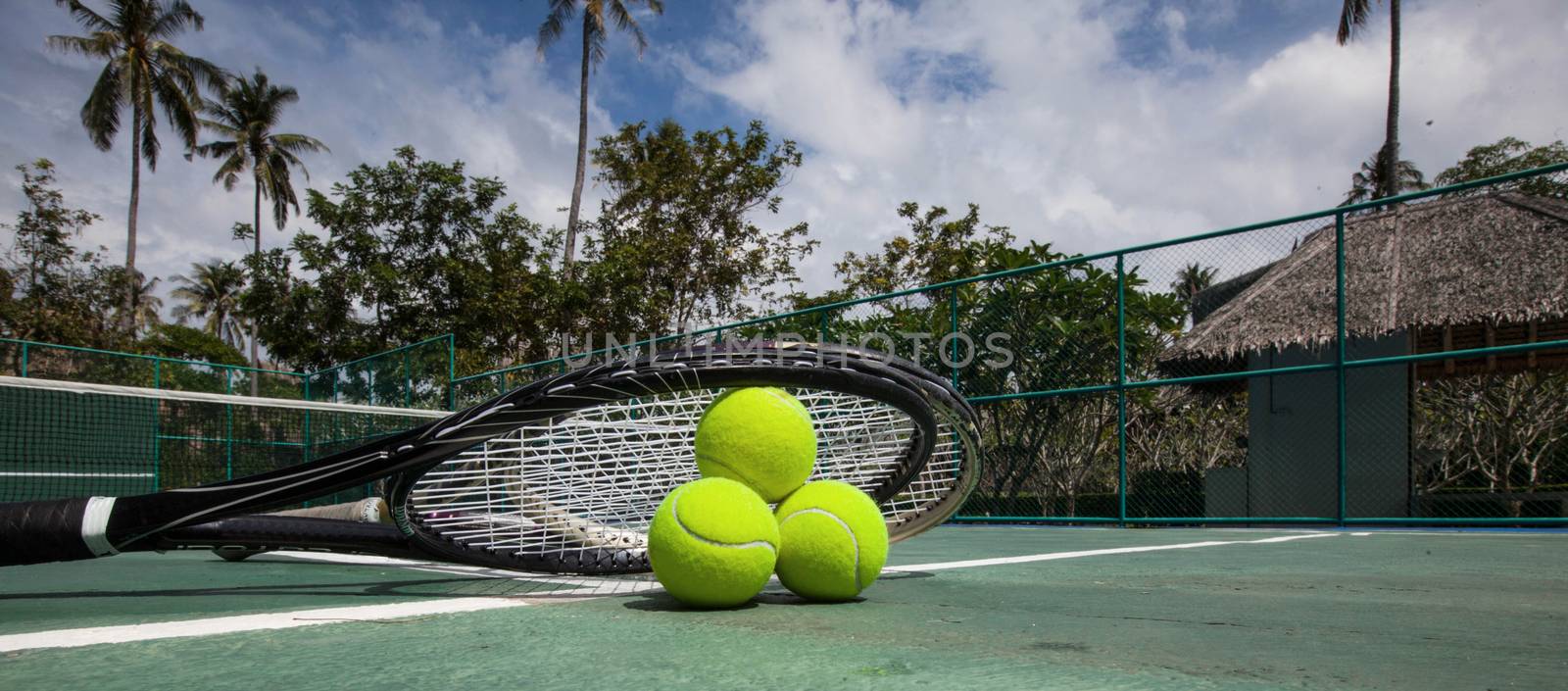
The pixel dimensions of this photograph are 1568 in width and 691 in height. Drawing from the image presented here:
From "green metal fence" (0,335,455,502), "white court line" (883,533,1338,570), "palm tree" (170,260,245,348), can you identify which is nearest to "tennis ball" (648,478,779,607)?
"white court line" (883,533,1338,570)

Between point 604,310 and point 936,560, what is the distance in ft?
54.7

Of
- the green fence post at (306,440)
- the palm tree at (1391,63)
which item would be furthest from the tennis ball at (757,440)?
the palm tree at (1391,63)

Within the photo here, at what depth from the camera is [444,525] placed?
3264 millimetres

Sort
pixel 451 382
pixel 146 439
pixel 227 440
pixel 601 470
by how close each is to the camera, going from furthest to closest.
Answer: pixel 227 440, pixel 146 439, pixel 451 382, pixel 601 470

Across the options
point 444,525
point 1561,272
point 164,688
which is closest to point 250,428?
point 444,525

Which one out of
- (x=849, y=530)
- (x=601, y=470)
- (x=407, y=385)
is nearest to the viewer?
(x=849, y=530)

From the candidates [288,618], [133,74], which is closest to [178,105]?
[133,74]

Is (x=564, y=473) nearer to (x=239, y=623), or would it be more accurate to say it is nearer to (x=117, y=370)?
(x=239, y=623)

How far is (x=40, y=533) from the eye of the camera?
8.45 ft

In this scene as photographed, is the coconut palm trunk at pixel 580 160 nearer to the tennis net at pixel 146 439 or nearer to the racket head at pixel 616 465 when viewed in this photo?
the tennis net at pixel 146 439

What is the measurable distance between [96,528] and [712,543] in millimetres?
1698

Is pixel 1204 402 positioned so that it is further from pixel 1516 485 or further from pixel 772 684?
pixel 772 684

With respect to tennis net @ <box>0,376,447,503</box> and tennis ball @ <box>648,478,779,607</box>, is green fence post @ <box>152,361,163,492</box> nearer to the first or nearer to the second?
tennis net @ <box>0,376,447,503</box>

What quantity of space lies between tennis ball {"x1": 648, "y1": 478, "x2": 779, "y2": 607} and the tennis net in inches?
422
